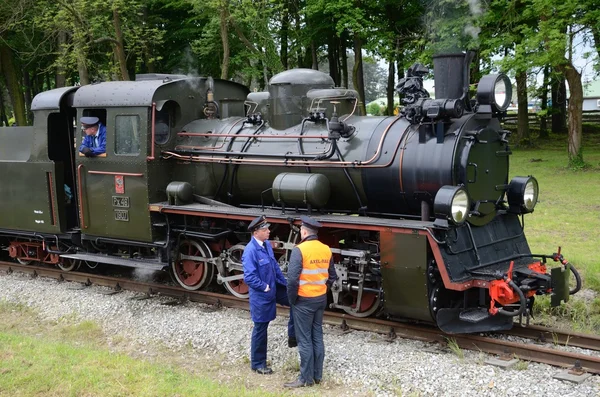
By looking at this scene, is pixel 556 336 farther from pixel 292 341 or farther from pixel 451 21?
pixel 451 21

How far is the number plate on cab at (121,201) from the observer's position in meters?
9.35

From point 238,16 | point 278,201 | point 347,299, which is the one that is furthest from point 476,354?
Answer: point 238,16

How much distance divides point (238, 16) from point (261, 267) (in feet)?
47.9

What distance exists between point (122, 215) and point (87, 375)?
3.89 m

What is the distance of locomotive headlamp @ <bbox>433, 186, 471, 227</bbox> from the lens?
6492 millimetres

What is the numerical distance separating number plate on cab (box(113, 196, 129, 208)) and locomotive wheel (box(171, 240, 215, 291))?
1023 millimetres

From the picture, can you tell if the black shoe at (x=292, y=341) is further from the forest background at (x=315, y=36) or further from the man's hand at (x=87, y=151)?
the forest background at (x=315, y=36)

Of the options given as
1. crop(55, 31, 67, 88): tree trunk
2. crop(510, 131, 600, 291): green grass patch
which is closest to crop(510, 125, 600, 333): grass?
crop(510, 131, 600, 291): green grass patch

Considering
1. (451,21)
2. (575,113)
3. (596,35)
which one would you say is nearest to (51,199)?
(451,21)

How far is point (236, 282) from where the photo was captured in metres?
9.12

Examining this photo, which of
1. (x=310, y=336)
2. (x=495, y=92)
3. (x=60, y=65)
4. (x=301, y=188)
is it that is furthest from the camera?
(x=60, y=65)

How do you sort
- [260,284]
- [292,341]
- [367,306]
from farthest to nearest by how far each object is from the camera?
[367,306]
[292,341]
[260,284]

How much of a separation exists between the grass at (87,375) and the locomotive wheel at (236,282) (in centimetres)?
215

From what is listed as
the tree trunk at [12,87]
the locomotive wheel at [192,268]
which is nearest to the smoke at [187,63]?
the tree trunk at [12,87]
